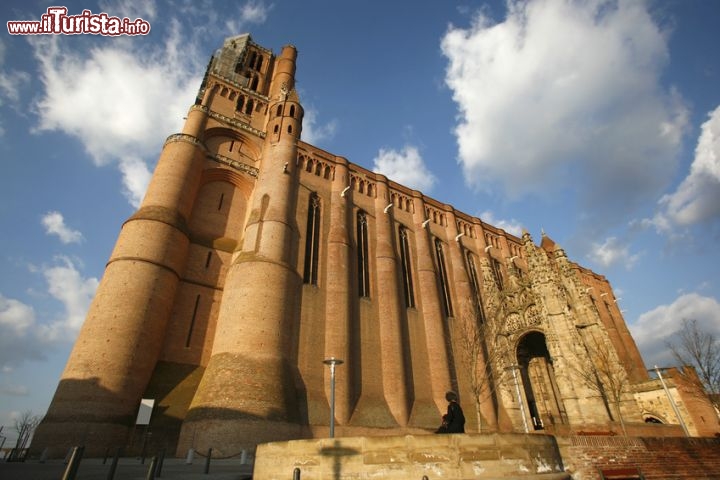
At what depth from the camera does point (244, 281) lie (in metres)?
17.7

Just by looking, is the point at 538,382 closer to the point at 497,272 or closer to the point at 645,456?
the point at 497,272

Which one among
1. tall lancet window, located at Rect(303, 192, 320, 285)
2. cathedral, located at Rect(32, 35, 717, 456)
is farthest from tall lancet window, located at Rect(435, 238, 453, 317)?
tall lancet window, located at Rect(303, 192, 320, 285)

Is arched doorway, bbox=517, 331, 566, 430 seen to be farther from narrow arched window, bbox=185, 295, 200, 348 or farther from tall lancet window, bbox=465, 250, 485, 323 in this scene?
narrow arched window, bbox=185, 295, 200, 348

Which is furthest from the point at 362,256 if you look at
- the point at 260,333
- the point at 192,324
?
the point at 192,324

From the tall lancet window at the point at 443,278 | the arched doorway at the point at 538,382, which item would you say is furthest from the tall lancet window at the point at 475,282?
the arched doorway at the point at 538,382

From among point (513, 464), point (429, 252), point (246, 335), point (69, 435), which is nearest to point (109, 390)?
point (69, 435)

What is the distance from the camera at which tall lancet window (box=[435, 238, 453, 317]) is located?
1014 inches

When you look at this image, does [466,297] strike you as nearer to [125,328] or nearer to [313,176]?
[313,176]

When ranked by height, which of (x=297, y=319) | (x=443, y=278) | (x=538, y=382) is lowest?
(x=538, y=382)

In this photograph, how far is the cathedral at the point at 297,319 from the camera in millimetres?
14555

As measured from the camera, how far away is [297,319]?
18.5 meters

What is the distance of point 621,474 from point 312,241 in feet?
55.3

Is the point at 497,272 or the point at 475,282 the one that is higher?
the point at 497,272

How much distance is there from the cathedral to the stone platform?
19.3 ft
